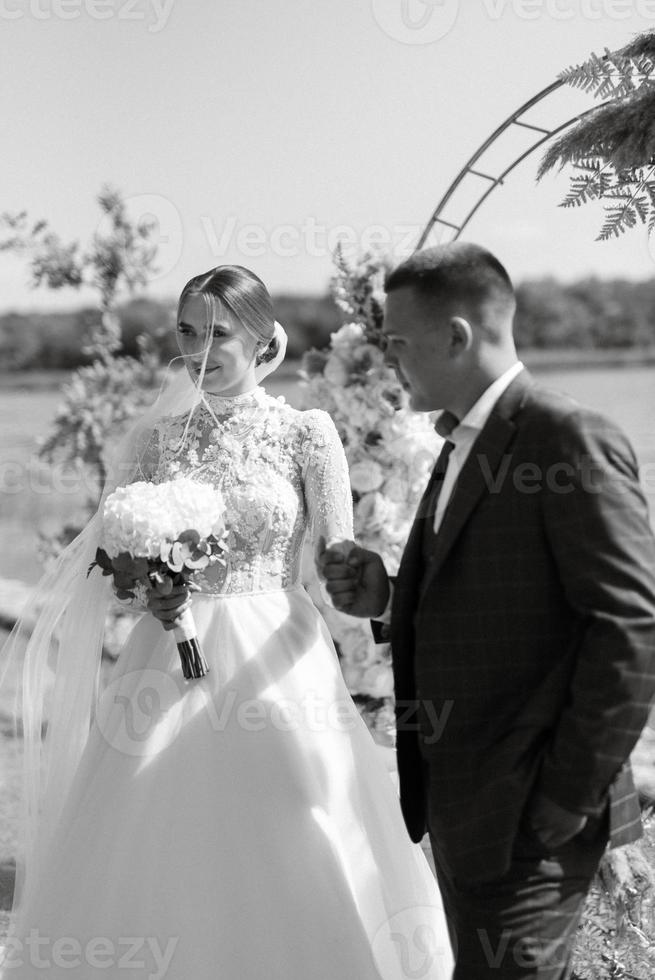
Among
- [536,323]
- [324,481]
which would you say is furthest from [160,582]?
[536,323]

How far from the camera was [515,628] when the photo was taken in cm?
199

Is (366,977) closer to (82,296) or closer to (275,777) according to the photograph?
(275,777)

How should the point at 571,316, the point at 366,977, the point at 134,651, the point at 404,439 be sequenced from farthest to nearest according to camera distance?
the point at 571,316
the point at 404,439
the point at 134,651
the point at 366,977

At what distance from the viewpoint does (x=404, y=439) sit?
4750 mm

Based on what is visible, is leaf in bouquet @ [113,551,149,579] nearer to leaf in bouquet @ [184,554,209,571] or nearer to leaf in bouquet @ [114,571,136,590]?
leaf in bouquet @ [114,571,136,590]

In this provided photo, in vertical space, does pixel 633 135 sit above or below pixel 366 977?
above

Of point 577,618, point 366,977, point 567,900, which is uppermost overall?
point 577,618

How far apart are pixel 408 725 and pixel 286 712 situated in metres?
0.77

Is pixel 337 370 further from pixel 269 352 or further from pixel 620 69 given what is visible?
pixel 620 69

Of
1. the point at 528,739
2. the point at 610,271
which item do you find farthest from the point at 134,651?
the point at 610,271

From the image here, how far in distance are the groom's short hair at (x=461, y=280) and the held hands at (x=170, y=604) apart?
47.5 inches

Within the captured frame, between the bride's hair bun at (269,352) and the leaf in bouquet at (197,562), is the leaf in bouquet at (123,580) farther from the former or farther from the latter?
the bride's hair bun at (269,352)

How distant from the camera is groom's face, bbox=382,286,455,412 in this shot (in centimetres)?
203

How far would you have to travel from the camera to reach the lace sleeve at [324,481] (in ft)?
10.0
